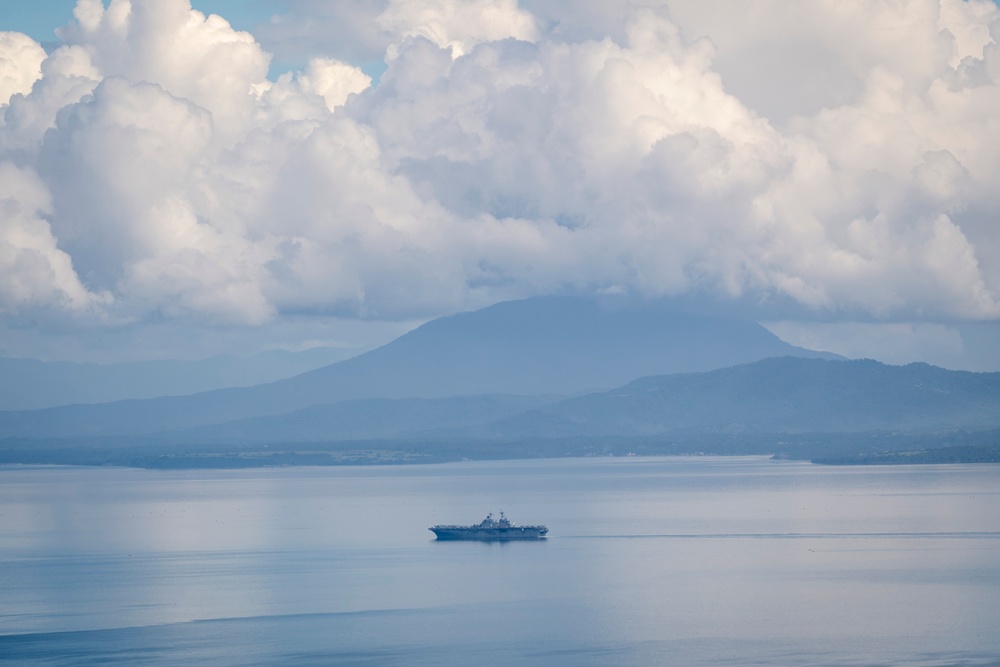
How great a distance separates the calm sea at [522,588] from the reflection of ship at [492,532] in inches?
79.7

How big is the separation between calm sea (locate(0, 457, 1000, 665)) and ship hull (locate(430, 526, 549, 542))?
194 cm

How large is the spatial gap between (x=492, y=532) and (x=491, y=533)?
14 cm

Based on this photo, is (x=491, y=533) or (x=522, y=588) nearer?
(x=522, y=588)

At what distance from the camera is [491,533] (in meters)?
114

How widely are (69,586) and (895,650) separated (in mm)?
49102

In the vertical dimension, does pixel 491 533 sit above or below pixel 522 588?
above

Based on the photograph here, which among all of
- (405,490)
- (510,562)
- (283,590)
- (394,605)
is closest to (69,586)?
(283,590)

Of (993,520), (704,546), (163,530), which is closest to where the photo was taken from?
(704,546)

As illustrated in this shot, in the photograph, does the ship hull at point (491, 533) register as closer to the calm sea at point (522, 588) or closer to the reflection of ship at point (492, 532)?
the reflection of ship at point (492, 532)

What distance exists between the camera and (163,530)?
12481cm

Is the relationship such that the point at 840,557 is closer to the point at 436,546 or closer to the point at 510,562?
the point at 510,562

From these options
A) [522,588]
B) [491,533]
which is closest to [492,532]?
[491,533]

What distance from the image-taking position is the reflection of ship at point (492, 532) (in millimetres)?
112562

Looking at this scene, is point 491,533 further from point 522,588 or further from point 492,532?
point 522,588
